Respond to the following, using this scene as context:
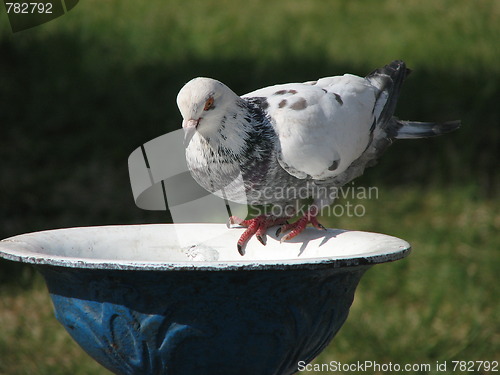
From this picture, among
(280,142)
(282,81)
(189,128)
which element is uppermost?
(189,128)

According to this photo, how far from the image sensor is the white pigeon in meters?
2.47

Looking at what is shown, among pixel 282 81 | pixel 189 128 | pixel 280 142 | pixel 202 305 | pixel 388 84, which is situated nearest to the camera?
pixel 202 305

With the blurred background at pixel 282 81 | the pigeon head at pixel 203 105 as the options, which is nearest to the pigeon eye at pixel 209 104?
the pigeon head at pixel 203 105

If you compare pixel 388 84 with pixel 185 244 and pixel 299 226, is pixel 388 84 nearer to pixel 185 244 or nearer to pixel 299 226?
pixel 299 226

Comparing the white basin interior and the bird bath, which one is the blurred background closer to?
the white basin interior

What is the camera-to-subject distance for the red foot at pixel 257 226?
253 centimetres

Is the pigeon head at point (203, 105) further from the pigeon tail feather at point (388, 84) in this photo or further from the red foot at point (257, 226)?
the pigeon tail feather at point (388, 84)

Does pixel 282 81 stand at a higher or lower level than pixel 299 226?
higher

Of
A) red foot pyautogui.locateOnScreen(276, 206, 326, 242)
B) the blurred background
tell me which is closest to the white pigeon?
red foot pyautogui.locateOnScreen(276, 206, 326, 242)

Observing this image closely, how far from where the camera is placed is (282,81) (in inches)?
243

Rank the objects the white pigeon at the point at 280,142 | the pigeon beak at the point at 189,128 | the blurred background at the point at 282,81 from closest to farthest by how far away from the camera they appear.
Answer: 1. the pigeon beak at the point at 189,128
2. the white pigeon at the point at 280,142
3. the blurred background at the point at 282,81

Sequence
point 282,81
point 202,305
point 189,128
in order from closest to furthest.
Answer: point 202,305
point 189,128
point 282,81

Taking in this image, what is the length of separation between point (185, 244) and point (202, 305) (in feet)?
1.96

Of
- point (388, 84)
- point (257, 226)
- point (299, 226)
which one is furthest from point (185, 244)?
point (388, 84)
